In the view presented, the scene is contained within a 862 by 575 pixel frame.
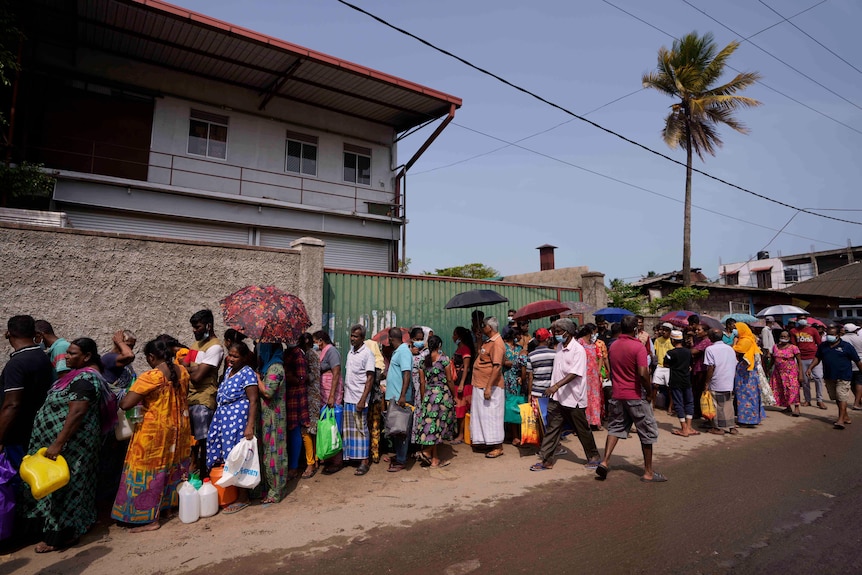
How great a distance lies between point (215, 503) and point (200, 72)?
13.4 m

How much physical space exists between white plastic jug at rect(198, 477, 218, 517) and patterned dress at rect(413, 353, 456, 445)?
7.66 ft

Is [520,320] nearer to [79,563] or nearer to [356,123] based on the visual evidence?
[79,563]

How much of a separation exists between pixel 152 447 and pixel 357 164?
14220 mm

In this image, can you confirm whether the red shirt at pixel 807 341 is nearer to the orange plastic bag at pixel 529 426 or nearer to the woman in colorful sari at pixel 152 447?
the orange plastic bag at pixel 529 426

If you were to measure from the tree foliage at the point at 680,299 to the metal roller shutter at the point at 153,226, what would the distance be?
47.1 feet

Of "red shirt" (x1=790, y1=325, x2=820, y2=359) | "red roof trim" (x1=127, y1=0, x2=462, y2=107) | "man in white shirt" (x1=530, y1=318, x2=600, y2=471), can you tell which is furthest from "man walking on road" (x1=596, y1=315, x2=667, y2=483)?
"red roof trim" (x1=127, y1=0, x2=462, y2=107)

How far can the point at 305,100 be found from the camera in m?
15.3

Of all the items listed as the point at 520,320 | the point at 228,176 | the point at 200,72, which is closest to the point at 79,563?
the point at 520,320

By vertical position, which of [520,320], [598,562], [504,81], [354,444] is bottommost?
[598,562]

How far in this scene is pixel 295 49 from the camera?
12328 millimetres

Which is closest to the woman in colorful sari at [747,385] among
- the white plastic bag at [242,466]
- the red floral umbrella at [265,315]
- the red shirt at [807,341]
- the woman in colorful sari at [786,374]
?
the woman in colorful sari at [786,374]

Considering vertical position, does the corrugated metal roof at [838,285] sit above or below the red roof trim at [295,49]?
below

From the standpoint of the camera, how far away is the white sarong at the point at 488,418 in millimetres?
6316

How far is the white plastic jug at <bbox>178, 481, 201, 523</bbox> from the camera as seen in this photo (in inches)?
167
